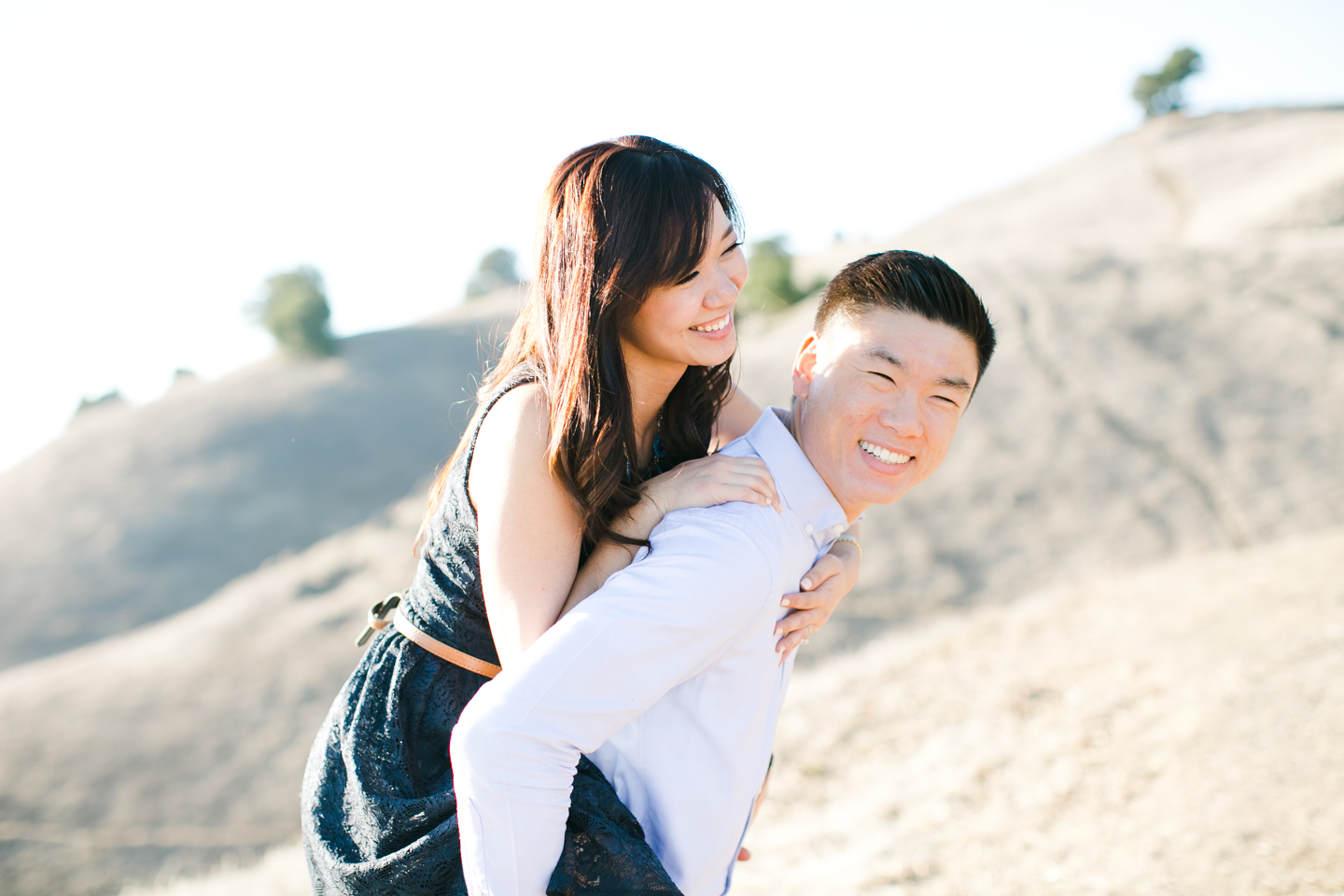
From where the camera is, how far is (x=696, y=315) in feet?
6.78

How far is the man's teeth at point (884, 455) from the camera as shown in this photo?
82.0 inches

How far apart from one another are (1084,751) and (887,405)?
4.56 m

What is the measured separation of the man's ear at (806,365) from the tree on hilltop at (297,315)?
3434cm

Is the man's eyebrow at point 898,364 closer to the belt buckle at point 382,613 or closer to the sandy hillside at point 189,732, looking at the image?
the belt buckle at point 382,613

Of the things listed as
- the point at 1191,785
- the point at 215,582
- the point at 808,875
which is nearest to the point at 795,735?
the point at 808,875

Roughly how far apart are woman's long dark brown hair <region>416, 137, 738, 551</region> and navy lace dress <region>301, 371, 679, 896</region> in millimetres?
187

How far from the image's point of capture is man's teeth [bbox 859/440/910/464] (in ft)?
6.83

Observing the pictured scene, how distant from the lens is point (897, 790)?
5934 mm

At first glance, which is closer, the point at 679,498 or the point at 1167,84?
the point at 679,498

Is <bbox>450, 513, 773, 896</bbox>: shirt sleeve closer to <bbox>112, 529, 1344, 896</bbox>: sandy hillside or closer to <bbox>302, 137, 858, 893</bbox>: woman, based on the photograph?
<bbox>302, 137, 858, 893</bbox>: woman

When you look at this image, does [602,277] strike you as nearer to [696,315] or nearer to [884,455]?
[696,315]

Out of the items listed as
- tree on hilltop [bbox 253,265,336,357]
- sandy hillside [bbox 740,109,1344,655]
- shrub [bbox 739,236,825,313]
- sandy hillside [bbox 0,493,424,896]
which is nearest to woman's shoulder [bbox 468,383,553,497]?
sandy hillside [bbox 740,109,1344,655]

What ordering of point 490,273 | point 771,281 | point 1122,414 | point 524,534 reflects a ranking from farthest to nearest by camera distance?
point 490,273, point 771,281, point 1122,414, point 524,534

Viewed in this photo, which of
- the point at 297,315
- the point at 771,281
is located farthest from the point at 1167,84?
the point at 297,315
